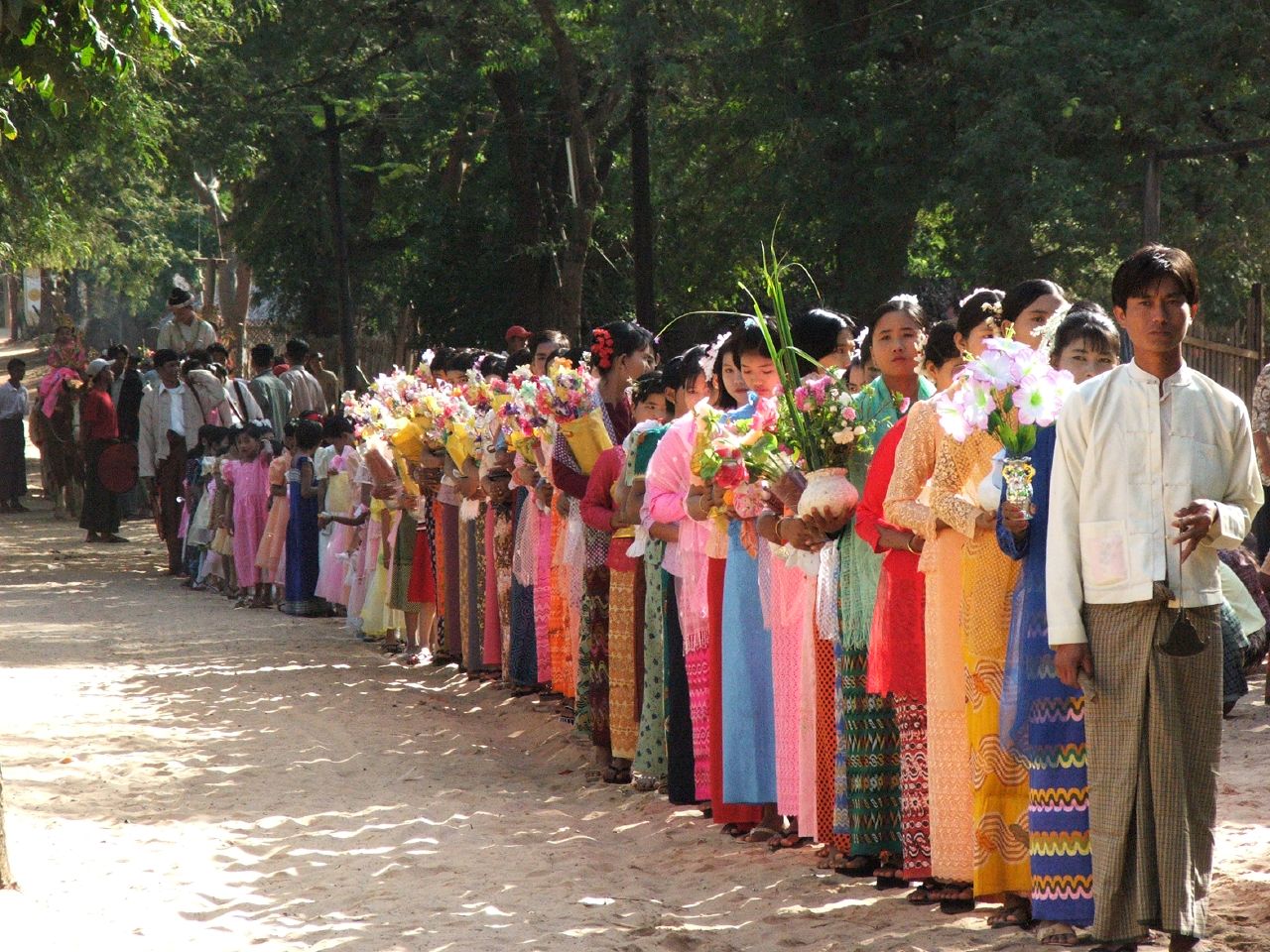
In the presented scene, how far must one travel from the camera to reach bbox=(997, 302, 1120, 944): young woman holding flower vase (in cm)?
527

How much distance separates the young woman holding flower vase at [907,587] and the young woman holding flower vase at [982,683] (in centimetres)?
14

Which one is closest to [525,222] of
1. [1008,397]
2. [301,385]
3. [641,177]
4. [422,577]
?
[641,177]

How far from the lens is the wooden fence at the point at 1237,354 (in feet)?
46.4

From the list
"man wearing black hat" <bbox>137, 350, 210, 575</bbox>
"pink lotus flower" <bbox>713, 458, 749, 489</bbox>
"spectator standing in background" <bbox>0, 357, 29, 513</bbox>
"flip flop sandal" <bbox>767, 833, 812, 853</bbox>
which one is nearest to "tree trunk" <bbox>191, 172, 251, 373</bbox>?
"spectator standing in background" <bbox>0, 357, 29, 513</bbox>

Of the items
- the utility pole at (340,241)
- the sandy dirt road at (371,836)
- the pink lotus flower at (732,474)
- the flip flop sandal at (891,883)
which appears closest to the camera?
the sandy dirt road at (371,836)

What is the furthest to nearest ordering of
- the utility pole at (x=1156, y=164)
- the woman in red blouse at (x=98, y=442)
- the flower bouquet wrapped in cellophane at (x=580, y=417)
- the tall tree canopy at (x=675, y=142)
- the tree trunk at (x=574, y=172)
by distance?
the woman in red blouse at (x=98, y=442) < the tree trunk at (x=574, y=172) < the tall tree canopy at (x=675, y=142) < the utility pole at (x=1156, y=164) < the flower bouquet wrapped in cellophane at (x=580, y=417)

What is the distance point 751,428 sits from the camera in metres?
6.99

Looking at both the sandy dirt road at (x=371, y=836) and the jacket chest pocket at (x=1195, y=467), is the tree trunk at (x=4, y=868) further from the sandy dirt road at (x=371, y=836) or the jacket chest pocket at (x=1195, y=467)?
the jacket chest pocket at (x=1195, y=467)

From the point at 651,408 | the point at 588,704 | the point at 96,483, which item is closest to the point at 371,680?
the point at 588,704

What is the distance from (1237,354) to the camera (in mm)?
14336

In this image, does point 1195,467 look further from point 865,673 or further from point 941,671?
point 865,673

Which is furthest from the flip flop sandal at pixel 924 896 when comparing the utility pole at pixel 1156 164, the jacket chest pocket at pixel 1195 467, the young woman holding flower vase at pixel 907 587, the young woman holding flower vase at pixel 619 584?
the utility pole at pixel 1156 164

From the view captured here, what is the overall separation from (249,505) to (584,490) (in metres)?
8.59

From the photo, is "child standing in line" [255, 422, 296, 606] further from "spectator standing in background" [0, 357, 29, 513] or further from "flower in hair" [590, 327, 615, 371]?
"spectator standing in background" [0, 357, 29, 513]
